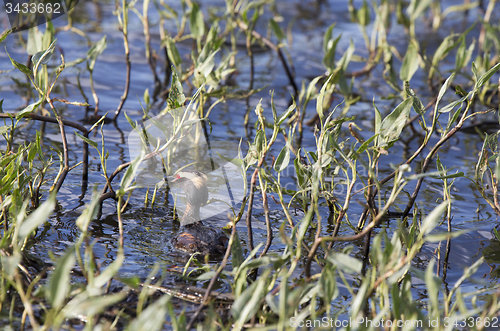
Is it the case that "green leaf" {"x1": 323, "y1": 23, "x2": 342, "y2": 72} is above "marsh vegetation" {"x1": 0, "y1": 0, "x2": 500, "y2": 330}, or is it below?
above

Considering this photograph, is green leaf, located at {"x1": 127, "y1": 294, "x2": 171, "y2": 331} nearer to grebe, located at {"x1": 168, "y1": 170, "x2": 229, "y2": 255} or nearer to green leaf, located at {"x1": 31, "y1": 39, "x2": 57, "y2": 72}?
grebe, located at {"x1": 168, "y1": 170, "x2": 229, "y2": 255}

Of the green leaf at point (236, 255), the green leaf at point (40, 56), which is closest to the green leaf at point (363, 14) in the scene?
the green leaf at point (40, 56)

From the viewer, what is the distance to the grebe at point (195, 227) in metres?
3.50

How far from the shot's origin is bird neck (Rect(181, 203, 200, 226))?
3.83 m

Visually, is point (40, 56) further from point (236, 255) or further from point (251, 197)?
point (236, 255)

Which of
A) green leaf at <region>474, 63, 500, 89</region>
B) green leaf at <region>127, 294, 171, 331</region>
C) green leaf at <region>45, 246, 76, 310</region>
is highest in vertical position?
green leaf at <region>474, 63, 500, 89</region>

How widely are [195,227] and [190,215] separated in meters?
0.29

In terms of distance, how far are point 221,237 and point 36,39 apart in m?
2.46

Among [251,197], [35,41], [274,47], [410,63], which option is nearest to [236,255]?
[251,197]

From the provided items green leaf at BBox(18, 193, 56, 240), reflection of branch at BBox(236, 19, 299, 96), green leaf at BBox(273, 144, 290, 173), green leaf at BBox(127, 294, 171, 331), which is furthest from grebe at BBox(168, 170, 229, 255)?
reflection of branch at BBox(236, 19, 299, 96)

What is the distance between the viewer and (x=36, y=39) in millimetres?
4414

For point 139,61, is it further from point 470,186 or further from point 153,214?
point 470,186

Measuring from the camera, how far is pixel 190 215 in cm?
390

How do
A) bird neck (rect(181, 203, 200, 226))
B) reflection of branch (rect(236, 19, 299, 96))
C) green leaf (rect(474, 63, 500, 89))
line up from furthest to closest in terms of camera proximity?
reflection of branch (rect(236, 19, 299, 96)), bird neck (rect(181, 203, 200, 226)), green leaf (rect(474, 63, 500, 89))
